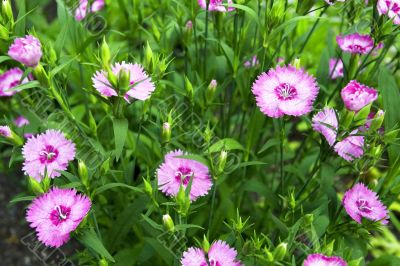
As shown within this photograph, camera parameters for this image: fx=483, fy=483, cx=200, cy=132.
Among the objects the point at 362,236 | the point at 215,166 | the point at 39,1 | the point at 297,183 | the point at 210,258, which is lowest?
the point at 297,183

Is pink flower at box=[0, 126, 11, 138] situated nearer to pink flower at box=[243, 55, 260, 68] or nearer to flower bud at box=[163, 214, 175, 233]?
flower bud at box=[163, 214, 175, 233]

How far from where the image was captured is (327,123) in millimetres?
1332

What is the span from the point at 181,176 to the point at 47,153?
1.27 feet

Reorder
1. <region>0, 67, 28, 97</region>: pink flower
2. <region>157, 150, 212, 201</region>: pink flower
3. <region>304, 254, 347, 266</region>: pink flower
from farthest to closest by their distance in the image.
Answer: <region>0, 67, 28, 97</region>: pink flower < <region>157, 150, 212, 201</region>: pink flower < <region>304, 254, 347, 266</region>: pink flower

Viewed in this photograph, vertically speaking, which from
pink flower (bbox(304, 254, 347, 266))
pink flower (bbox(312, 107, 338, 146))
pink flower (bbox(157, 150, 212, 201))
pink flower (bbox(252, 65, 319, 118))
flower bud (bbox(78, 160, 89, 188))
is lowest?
pink flower (bbox(157, 150, 212, 201))

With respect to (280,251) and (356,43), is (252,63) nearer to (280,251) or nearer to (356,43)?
(356,43)

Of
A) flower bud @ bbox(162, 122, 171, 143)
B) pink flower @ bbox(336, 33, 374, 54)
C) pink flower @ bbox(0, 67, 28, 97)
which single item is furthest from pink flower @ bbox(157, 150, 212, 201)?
pink flower @ bbox(0, 67, 28, 97)

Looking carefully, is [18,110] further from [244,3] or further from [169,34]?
[244,3]

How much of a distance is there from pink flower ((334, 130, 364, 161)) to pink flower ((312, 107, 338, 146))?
1.6 inches

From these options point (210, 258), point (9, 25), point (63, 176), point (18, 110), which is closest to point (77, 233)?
point (63, 176)

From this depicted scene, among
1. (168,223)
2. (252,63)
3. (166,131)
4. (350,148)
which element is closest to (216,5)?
(252,63)

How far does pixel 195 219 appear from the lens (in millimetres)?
1641

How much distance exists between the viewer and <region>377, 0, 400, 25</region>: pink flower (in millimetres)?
1424

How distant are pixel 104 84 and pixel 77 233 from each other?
0.39m
